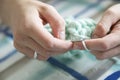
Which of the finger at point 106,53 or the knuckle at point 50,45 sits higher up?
the knuckle at point 50,45

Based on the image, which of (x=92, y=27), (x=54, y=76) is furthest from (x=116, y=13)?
(x=54, y=76)

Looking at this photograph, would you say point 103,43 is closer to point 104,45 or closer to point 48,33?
point 104,45

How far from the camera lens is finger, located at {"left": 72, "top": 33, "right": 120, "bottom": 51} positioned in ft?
1.55

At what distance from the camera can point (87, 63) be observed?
59 centimetres

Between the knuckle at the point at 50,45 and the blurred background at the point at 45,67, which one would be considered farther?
the blurred background at the point at 45,67

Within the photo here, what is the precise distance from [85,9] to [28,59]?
10.3 inches

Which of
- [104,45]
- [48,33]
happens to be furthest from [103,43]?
[48,33]

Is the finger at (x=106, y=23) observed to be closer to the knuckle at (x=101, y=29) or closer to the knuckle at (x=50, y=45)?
A: the knuckle at (x=101, y=29)

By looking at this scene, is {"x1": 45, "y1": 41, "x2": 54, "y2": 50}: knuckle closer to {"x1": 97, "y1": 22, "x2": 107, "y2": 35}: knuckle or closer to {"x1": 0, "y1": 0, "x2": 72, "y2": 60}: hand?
{"x1": 0, "y1": 0, "x2": 72, "y2": 60}: hand

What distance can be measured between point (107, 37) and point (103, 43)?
0.7 inches

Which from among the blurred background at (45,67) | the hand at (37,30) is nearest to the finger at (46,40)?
the hand at (37,30)

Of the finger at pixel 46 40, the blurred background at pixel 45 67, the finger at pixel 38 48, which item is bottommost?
the blurred background at pixel 45 67

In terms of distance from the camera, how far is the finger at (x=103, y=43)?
1.55 ft

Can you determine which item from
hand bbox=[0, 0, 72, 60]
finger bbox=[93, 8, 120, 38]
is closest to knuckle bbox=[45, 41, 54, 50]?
hand bbox=[0, 0, 72, 60]
